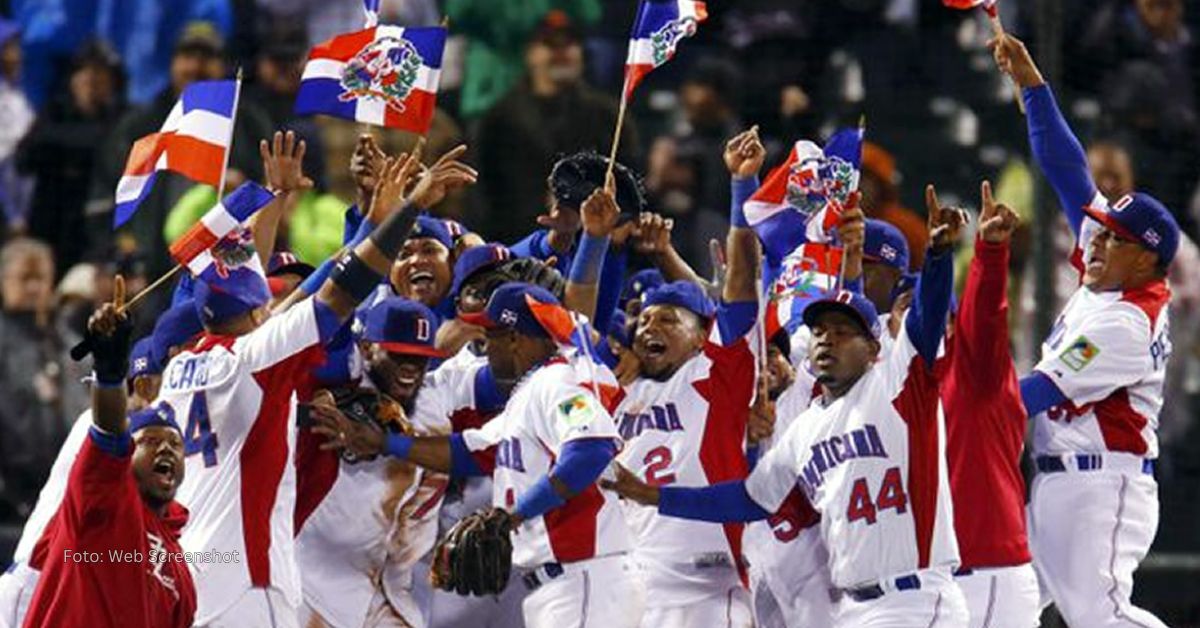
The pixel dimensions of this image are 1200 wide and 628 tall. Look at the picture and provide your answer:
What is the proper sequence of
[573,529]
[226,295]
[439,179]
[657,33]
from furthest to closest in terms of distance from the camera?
[657,33] < [573,529] < [226,295] < [439,179]

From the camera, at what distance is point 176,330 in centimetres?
1044

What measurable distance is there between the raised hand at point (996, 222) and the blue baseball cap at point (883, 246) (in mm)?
1559

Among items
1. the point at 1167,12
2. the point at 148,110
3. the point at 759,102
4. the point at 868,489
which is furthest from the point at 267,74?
the point at 868,489

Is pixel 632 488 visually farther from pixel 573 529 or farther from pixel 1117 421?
pixel 1117 421

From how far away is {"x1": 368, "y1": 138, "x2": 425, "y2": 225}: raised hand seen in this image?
9914mm

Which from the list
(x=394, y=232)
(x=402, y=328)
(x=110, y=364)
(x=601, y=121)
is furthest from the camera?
(x=601, y=121)

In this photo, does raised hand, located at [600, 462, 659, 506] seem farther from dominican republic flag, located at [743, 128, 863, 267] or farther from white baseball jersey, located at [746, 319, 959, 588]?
dominican republic flag, located at [743, 128, 863, 267]

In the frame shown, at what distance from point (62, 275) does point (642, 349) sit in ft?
14.1

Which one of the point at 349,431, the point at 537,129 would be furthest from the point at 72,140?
the point at 349,431

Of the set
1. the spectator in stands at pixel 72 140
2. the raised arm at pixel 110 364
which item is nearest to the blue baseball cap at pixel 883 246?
the raised arm at pixel 110 364

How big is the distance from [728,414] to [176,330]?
170 cm

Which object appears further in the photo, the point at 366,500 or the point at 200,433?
the point at 366,500

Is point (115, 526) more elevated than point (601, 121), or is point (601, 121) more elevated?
point (601, 121)

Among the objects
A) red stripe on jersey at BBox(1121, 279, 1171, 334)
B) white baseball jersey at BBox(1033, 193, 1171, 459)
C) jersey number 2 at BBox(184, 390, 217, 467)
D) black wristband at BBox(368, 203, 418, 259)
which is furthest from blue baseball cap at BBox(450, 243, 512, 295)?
red stripe on jersey at BBox(1121, 279, 1171, 334)
